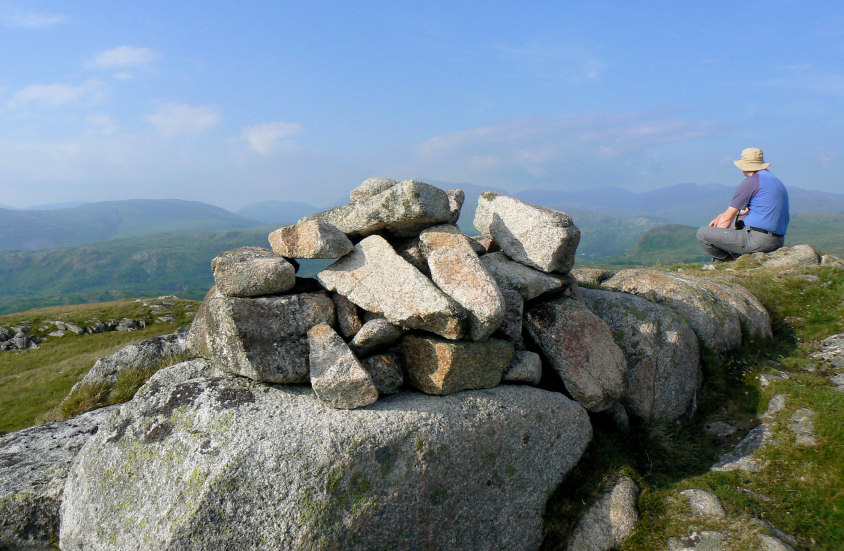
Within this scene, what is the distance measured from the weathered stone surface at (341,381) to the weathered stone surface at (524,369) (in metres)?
3.06

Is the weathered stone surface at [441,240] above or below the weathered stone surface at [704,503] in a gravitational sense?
above

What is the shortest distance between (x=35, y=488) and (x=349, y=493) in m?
6.68

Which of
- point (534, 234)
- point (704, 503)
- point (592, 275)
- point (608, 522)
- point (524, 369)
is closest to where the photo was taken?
point (704, 503)

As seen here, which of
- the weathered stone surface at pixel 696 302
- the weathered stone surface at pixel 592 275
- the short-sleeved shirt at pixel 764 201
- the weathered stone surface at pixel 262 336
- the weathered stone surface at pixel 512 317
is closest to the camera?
the weathered stone surface at pixel 262 336

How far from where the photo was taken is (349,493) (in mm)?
7211

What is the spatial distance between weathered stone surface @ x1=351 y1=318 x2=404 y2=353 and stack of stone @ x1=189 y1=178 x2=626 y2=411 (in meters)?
0.03

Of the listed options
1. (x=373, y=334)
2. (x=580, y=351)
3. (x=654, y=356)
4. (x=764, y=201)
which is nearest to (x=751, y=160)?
(x=764, y=201)

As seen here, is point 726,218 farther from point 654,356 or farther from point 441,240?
point 441,240

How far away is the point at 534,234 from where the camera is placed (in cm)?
1090

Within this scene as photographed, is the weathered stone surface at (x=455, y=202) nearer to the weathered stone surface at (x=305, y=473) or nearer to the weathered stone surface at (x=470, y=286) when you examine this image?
the weathered stone surface at (x=470, y=286)

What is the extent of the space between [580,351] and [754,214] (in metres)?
14.6

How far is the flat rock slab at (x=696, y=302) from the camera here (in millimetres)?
13320

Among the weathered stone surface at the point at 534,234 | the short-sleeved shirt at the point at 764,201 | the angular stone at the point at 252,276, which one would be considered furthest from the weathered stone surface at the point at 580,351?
the short-sleeved shirt at the point at 764,201

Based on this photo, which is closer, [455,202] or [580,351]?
[580,351]
